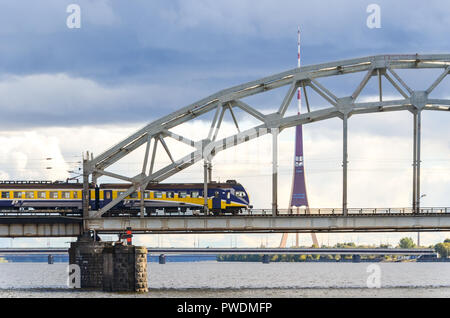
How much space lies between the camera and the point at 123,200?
120312 millimetres

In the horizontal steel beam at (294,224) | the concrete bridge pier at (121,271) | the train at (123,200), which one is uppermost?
the train at (123,200)

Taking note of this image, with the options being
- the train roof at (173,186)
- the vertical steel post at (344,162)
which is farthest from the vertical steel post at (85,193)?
the vertical steel post at (344,162)

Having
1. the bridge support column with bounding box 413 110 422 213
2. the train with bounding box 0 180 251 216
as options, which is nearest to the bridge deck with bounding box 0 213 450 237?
the bridge support column with bounding box 413 110 422 213

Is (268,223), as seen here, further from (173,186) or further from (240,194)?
(173,186)

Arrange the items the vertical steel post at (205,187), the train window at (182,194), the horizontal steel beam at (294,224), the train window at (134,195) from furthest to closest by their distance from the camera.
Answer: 1. the train window at (182,194)
2. the train window at (134,195)
3. the vertical steel post at (205,187)
4. the horizontal steel beam at (294,224)

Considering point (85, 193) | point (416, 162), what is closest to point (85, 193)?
point (85, 193)

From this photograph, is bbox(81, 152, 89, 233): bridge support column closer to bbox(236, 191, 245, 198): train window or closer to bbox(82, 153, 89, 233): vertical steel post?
bbox(82, 153, 89, 233): vertical steel post

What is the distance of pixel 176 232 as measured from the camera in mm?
113438

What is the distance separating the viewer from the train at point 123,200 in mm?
120438

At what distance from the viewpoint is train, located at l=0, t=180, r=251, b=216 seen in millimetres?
120438

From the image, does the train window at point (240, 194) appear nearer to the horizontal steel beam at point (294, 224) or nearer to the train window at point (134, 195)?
the horizontal steel beam at point (294, 224)

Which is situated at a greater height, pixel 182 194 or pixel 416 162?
pixel 416 162
